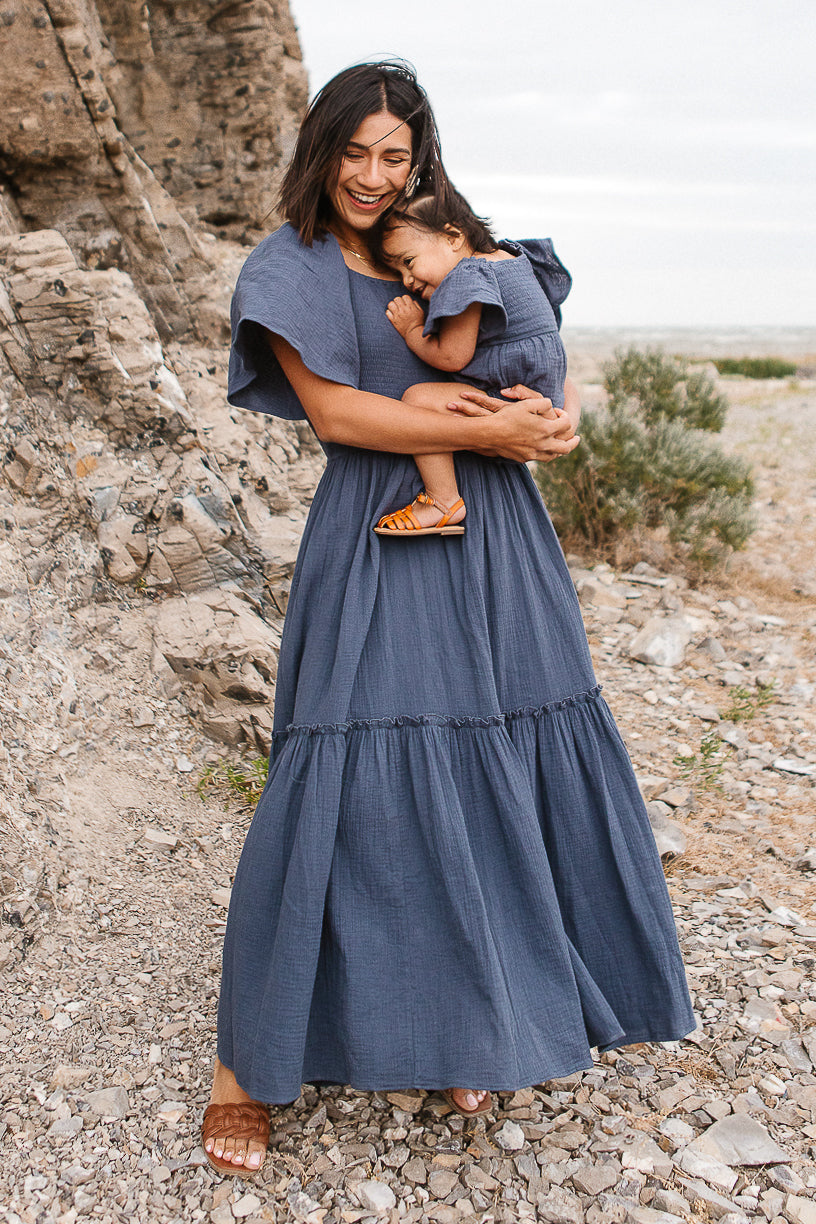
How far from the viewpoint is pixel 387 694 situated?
206cm

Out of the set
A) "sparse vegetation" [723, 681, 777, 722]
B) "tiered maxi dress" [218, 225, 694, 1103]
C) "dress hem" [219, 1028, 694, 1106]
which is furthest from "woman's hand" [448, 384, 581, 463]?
"sparse vegetation" [723, 681, 777, 722]

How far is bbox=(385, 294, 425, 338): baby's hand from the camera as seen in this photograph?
2125mm

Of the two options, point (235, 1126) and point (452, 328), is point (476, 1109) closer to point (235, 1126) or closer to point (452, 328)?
point (235, 1126)

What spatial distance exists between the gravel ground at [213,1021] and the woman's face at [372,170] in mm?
1836

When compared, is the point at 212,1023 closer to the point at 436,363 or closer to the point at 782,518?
A: the point at 436,363

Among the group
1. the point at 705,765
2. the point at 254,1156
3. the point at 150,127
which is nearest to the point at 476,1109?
the point at 254,1156

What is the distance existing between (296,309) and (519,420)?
1.66 feet

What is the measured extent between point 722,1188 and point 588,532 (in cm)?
497

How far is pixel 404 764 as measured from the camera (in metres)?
2.03

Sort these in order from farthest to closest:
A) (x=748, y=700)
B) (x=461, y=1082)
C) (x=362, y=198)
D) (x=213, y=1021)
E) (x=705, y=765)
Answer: (x=748, y=700), (x=705, y=765), (x=213, y=1021), (x=362, y=198), (x=461, y=1082)

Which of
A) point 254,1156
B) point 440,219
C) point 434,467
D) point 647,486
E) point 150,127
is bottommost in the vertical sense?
point 254,1156

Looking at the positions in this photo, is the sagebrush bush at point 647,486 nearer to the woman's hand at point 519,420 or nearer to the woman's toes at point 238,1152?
the woman's hand at point 519,420

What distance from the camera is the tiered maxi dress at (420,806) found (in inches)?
76.7

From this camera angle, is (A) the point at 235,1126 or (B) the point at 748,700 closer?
(A) the point at 235,1126
